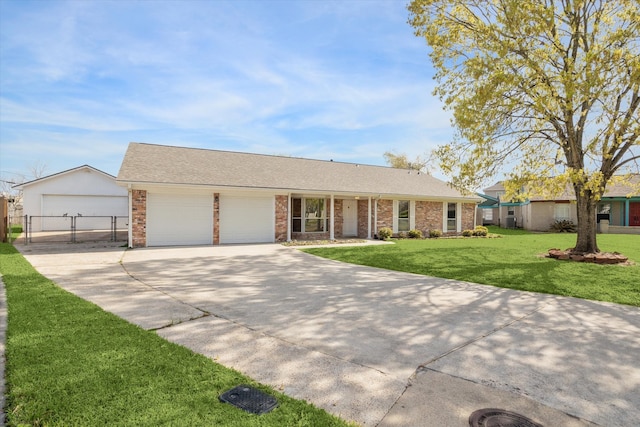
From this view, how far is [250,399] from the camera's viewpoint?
269 centimetres

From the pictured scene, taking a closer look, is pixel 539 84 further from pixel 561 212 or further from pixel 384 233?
pixel 561 212

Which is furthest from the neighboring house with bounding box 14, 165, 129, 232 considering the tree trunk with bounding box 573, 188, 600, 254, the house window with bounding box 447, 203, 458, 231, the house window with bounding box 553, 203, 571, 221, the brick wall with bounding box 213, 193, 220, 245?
the house window with bounding box 553, 203, 571, 221

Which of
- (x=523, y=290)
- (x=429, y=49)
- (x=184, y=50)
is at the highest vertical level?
(x=429, y=49)

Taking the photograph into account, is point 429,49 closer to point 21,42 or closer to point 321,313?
point 321,313

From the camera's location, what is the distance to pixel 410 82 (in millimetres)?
13547

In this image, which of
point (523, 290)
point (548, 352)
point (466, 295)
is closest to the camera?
point (548, 352)

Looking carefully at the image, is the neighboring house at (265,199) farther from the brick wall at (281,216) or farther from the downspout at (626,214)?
the downspout at (626,214)

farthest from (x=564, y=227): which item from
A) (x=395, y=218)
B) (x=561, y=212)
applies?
(x=395, y=218)

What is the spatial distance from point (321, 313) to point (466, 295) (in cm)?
306

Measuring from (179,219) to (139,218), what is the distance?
1509mm

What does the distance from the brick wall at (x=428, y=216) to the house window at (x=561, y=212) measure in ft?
39.3

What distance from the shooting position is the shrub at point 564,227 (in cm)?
2522

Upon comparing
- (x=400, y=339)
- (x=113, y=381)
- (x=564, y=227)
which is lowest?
(x=400, y=339)

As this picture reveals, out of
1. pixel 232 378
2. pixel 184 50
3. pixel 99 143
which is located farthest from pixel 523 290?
pixel 99 143
